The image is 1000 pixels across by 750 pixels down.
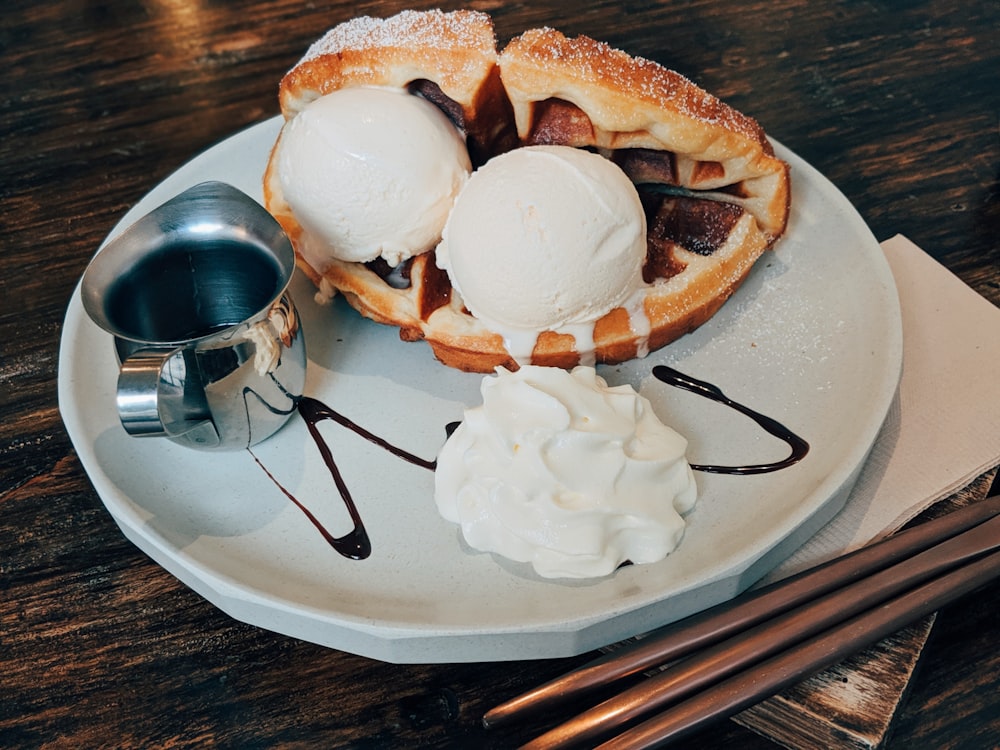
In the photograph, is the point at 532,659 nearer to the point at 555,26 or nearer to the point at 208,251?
the point at 208,251

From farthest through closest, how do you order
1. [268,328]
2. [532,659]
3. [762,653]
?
[268,328]
[532,659]
[762,653]

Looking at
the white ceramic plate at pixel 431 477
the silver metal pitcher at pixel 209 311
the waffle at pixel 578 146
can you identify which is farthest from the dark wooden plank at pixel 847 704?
the silver metal pitcher at pixel 209 311

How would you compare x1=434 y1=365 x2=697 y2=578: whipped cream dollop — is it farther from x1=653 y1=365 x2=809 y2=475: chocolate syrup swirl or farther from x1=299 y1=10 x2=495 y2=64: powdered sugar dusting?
x1=299 y1=10 x2=495 y2=64: powdered sugar dusting

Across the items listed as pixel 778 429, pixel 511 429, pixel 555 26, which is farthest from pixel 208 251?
pixel 555 26

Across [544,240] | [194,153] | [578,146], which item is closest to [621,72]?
[578,146]

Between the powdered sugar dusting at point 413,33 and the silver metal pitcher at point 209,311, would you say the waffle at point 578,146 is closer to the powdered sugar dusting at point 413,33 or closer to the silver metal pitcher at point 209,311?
the powdered sugar dusting at point 413,33

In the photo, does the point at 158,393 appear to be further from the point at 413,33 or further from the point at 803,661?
the point at 803,661
